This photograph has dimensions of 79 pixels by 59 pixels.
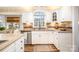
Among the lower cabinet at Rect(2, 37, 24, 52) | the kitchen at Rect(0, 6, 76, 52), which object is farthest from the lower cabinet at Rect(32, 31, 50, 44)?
the lower cabinet at Rect(2, 37, 24, 52)

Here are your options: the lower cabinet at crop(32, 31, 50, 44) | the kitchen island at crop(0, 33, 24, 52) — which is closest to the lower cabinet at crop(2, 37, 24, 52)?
the kitchen island at crop(0, 33, 24, 52)

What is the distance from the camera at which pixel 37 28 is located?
101 inches

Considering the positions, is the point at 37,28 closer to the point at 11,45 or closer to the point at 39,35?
the point at 39,35

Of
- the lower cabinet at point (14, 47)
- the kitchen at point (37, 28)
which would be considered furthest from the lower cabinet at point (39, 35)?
the lower cabinet at point (14, 47)

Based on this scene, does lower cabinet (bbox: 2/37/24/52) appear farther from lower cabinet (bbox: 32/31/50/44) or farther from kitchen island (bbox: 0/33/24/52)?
lower cabinet (bbox: 32/31/50/44)

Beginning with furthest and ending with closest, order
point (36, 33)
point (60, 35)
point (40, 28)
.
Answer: point (60, 35), point (36, 33), point (40, 28)

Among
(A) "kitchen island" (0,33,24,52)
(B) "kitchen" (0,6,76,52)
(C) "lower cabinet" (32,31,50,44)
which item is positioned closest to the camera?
(A) "kitchen island" (0,33,24,52)

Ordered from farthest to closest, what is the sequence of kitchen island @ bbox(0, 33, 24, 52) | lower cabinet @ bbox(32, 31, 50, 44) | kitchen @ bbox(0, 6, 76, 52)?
lower cabinet @ bbox(32, 31, 50, 44), kitchen @ bbox(0, 6, 76, 52), kitchen island @ bbox(0, 33, 24, 52)

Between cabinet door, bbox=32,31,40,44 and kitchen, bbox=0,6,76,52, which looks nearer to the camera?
kitchen, bbox=0,6,76,52

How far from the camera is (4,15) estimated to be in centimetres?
170

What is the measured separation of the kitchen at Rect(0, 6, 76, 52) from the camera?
1.88 m
